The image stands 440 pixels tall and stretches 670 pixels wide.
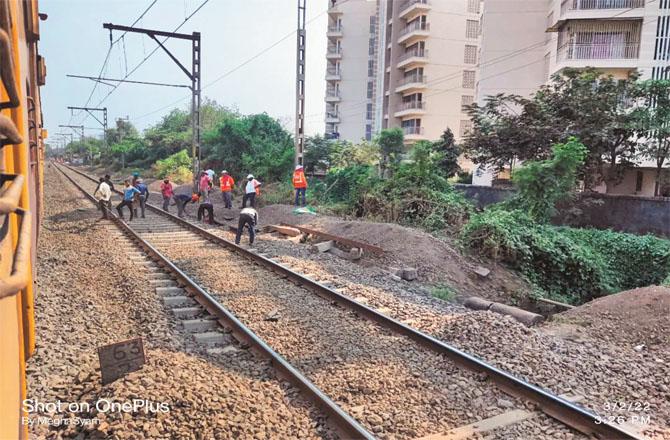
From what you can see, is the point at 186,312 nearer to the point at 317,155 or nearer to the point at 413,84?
the point at 317,155

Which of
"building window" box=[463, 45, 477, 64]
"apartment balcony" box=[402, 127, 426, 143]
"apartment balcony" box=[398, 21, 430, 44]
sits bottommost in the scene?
"apartment balcony" box=[402, 127, 426, 143]

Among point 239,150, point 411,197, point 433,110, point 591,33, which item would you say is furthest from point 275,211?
point 433,110

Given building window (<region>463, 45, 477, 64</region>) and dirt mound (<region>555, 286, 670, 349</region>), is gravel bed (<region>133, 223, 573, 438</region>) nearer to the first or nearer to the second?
dirt mound (<region>555, 286, 670, 349</region>)

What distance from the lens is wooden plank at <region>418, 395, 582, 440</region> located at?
3825 mm

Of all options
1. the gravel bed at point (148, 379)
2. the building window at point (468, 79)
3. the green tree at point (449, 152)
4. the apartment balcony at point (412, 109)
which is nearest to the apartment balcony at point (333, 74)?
the apartment balcony at point (412, 109)

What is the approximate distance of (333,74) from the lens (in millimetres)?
68438

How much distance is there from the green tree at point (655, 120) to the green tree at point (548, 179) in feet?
13.0

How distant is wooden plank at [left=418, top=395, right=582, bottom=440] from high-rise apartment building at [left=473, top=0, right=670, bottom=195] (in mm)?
17877

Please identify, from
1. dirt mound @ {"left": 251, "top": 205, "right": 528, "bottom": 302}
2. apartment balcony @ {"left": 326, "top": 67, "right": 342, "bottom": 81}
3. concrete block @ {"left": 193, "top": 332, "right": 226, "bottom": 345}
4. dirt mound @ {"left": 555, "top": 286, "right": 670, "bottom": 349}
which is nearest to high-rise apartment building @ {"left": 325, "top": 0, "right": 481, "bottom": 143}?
apartment balcony @ {"left": 326, "top": 67, "right": 342, "bottom": 81}

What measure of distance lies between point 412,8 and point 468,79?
9.60 m

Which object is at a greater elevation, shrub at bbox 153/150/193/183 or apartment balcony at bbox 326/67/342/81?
apartment balcony at bbox 326/67/342/81

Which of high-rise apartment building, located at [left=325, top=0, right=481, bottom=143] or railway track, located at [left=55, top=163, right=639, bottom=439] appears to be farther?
high-rise apartment building, located at [left=325, top=0, right=481, bottom=143]

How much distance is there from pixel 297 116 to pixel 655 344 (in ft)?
46.7

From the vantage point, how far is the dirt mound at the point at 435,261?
34.9ft
